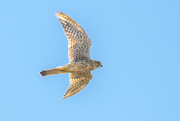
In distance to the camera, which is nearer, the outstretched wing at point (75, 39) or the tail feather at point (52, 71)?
the tail feather at point (52, 71)

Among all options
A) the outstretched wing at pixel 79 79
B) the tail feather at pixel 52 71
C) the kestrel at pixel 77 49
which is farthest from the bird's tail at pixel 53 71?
the outstretched wing at pixel 79 79

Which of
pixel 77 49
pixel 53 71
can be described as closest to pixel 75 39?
pixel 77 49

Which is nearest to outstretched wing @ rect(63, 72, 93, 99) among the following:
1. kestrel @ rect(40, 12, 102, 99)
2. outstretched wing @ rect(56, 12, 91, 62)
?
kestrel @ rect(40, 12, 102, 99)

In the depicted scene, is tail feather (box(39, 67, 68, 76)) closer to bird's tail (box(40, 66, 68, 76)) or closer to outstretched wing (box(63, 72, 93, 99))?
bird's tail (box(40, 66, 68, 76))

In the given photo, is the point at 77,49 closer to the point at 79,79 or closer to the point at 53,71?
the point at 79,79

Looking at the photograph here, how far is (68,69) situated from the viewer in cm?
1468

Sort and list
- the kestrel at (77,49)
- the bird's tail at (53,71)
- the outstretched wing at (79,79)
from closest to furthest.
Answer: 1. the bird's tail at (53,71)
2. the kestrel at (77,49)
3. the outstretched wing at (79,79)

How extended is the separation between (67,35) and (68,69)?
5.51 feet

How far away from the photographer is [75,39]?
15.2m

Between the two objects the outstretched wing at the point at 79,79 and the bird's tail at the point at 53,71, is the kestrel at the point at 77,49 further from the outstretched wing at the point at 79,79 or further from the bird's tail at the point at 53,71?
the bird's tail at the point at 53,71

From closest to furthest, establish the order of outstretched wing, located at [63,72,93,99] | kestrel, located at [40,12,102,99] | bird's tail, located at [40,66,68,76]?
bird's tail, located at [40,66,68,76] → kestrel, located at [40,12,102,99] → outstretched wing, located at [63,72,93,99]

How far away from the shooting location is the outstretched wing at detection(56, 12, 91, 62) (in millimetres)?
15156

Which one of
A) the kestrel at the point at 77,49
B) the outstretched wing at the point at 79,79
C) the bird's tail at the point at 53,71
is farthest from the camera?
the outstretched wing at the point at 79,79

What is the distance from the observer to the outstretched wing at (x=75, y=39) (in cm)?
1516
